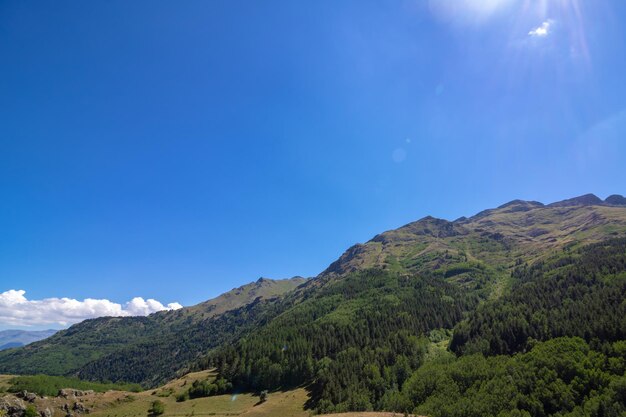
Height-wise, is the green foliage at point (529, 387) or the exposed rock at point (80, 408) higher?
the exposed rock at point (80, 408)

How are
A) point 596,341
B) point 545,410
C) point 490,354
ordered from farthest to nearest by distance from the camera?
point 490,354 < point 596,341 < point 545,410

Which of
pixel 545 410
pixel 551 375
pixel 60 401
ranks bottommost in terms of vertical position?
pixel 545 410

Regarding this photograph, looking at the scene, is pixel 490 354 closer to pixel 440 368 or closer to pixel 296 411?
pixel 440 368

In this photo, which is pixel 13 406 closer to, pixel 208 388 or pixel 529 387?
pixel 208 388

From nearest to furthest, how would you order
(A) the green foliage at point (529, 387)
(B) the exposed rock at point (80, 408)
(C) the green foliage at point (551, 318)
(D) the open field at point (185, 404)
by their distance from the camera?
(A) the green foliage at point (529, 387), (B) the exposed rock at point (80, 408), (D) the open field at point (185, 404), (C) the green foliage at point (551, 318)

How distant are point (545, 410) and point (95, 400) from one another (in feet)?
483

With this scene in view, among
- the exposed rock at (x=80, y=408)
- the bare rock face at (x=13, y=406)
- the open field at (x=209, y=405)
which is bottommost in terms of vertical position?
the open field at (x=209, y=405)

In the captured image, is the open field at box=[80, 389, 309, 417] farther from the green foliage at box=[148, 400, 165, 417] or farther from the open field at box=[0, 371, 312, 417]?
the green foliage at box=[148, 400, 165, 417]

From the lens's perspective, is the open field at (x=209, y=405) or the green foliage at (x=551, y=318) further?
the green foliage at (x=551, y=318)

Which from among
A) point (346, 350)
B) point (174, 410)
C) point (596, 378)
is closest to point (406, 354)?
point (346, 350)

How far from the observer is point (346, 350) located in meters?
166

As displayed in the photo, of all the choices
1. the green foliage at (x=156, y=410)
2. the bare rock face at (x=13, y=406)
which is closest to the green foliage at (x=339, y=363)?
the green foliage at (x=156, y=410)

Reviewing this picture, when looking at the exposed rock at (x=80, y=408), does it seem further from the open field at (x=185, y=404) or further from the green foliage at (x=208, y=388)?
the green foliage at (x=208, y=388)

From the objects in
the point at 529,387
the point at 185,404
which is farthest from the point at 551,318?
the point at 185,404
